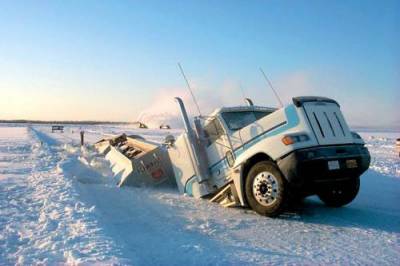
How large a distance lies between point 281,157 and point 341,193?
191 centimetres

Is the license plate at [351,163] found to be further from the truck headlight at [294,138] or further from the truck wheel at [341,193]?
the truck headlight at [294,138]

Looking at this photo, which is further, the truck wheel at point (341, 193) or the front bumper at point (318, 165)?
the truck wheel at point (341, 193)

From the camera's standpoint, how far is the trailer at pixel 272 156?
6414 mm

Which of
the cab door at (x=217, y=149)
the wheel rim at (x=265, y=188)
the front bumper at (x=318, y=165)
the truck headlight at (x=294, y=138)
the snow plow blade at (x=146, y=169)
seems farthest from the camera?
the snow plow blade at (x=146, y=169)

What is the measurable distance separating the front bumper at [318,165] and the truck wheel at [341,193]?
544 millimetres

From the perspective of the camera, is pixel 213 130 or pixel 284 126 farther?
pixel 213 130

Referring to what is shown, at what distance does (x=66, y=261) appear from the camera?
425 cm

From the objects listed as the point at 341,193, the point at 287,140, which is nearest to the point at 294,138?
the point at 287,140

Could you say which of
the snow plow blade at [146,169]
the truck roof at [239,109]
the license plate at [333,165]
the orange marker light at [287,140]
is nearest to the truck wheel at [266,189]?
the orange marker light at [287,140]

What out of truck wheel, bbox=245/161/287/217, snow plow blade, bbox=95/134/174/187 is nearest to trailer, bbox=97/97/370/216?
truck wheel, bbox=245/161/287/217

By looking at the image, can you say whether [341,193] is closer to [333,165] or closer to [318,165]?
[333,165]

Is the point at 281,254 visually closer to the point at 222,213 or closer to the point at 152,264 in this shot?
the point at 152,264

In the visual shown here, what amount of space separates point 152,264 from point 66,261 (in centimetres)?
84

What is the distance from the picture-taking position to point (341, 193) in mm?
7676
